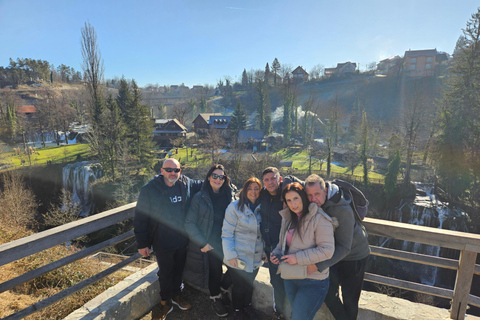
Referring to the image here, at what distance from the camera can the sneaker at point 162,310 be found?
296 cm

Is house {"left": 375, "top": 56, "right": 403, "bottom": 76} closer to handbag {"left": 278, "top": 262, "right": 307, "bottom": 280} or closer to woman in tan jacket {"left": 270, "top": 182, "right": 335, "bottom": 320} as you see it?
woman in tan jacket {"left": 270, "top": 182, "right": 335, "bottom": 320}

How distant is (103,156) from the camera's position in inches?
1062

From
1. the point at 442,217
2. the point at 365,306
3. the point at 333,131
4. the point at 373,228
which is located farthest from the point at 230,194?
the point at 333,131

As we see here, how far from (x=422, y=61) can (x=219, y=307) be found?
8137 cm

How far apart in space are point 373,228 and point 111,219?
2.95m

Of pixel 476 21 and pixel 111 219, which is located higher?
pixel 476 21

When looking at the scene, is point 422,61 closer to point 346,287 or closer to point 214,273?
point 346,287

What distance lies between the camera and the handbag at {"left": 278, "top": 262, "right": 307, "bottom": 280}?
7.53ft

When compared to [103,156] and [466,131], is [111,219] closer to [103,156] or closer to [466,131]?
[103,156]

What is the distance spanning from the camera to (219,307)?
3.00 meters

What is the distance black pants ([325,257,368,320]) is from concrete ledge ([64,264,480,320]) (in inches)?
9.3

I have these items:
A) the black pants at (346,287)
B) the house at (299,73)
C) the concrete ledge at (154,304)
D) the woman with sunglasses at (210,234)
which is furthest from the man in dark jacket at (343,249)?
the house at (299,73)

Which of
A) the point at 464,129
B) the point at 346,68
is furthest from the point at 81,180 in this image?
the point at 346,68

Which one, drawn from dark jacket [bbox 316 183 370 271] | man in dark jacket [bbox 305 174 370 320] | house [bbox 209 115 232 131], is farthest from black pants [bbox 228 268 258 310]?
house [bbox 209 115 232 131]
